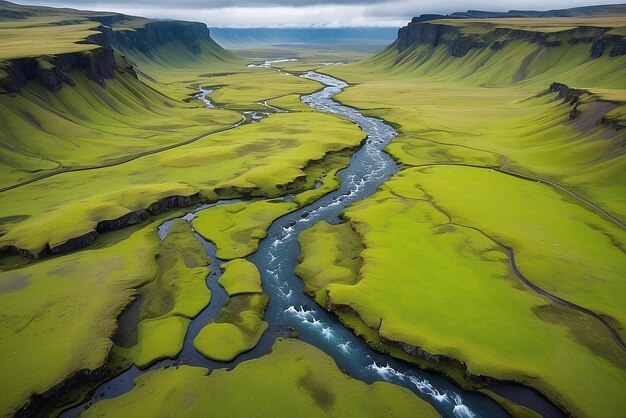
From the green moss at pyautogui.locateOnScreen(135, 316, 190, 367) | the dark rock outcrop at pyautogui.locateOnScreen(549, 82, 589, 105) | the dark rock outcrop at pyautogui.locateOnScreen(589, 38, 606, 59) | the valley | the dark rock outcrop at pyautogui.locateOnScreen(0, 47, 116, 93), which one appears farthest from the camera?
the dark rock outcrop at pyautogui.locateOnScreen(589, 38, 606, 59)

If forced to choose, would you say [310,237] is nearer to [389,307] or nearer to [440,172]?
[389,307]

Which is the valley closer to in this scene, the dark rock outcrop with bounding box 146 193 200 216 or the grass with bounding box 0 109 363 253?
the dark rock outcrop with bounding box 146 193 200 216

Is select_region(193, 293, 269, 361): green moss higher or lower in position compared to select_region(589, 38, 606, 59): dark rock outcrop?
higher

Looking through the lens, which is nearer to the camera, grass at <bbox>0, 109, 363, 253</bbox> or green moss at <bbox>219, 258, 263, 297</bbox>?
green moss at <bbox>219, 258, 263, 297</bbox>

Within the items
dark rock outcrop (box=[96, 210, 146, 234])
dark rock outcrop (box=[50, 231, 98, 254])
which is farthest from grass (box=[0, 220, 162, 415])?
dark rock outcrop (box=[96, 210, 146, 234])

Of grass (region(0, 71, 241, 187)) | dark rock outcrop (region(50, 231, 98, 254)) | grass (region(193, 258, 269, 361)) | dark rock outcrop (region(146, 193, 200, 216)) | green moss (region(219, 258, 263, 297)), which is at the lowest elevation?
grass (region(0, 71, 241, 187))

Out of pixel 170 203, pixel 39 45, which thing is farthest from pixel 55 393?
pixel 39 45

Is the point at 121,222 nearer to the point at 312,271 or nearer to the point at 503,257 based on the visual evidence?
the point at 312,271
